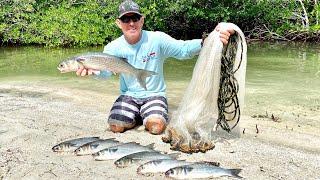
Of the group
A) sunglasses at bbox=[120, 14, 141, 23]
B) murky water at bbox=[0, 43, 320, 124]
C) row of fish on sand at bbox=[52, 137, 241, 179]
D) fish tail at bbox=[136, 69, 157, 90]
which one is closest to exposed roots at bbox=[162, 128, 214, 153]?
row of fish on sand at bbox=[52, 137, 241, 179]

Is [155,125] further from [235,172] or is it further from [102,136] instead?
[235,172]

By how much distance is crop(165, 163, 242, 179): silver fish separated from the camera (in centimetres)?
420

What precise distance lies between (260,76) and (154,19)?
32.3 ft

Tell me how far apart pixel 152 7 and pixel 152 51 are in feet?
46.6

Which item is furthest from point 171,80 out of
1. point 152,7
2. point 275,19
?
point 275,19

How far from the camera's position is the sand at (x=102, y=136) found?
176 inches

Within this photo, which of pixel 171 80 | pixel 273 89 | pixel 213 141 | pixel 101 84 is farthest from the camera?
pixel 171 80

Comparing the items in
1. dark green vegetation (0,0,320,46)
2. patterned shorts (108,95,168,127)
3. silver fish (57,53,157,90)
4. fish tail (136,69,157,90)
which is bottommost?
patterned shorts (108,95,168,127)

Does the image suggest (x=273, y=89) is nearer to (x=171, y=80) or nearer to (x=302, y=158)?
(x=171, y=80)

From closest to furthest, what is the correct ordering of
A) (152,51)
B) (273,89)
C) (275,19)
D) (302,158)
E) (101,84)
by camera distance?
(302,158), (152,51), (273,89), (101,84), (275,19)

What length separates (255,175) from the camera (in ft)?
14.3

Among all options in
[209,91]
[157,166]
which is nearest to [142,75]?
[209,91]

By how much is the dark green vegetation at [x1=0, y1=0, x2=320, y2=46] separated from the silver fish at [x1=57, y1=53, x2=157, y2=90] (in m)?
14.2

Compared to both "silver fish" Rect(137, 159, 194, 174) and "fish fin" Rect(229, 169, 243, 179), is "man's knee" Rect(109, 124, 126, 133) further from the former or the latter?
"fish fin" Rect(229, 169, 243, 179)
